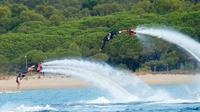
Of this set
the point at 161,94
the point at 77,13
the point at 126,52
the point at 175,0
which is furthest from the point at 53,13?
the point at 161,94

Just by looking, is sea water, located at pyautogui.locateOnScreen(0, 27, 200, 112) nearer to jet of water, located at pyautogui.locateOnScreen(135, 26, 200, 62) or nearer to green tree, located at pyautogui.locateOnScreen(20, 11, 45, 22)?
jet of water, located at pyautogui.locateOnScreen(135, 26, 200, 62)

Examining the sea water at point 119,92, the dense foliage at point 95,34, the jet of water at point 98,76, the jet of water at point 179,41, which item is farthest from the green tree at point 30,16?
the jet of water at point 179,41

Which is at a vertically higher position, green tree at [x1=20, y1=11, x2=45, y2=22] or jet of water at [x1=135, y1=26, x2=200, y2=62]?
jet of water at [x1=135, y1=26, x2=200, y2=62]

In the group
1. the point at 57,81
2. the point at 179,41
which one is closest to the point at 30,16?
the point at 57,81

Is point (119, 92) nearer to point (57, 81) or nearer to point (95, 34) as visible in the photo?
point (57, 81)

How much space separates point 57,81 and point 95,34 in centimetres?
1823

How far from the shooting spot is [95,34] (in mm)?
116875

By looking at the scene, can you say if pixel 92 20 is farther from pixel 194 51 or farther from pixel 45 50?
pixel 194 51

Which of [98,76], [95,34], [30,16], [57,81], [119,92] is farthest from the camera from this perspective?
[30,16]

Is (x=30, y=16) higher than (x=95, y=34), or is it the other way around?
(x=30, y=16)

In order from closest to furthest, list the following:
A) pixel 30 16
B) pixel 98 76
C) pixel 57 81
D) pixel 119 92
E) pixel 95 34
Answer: pixel 98 76 → pixel 119 92 → pixel 57 81 → pixel 95 34 → pixel 30 16

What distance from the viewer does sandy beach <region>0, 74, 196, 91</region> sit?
95.9m

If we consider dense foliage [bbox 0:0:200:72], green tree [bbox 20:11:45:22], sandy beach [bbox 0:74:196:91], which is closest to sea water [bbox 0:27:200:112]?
sandy beach [bbox 0:74:196:91]

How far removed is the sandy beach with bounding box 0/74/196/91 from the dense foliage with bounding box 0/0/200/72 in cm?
279
